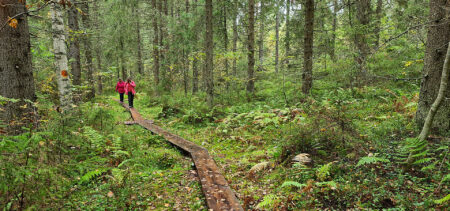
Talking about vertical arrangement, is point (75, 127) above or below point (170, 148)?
above

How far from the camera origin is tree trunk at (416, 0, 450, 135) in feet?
16.6

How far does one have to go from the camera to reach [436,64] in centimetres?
518

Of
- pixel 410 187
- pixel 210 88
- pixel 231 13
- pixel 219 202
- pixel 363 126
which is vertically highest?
pixel 231 13

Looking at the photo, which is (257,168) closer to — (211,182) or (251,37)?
(211,182)

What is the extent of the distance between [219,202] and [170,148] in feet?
11.9

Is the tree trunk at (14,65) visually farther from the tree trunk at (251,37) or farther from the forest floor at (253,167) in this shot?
the tree trunk at (251,37)

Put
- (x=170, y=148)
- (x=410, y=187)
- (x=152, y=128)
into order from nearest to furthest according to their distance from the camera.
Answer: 1. (x=410, y=187)
2. (x=170, y=148)
3. (x=152, y=128)

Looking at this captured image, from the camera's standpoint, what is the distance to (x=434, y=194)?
11.6 ft

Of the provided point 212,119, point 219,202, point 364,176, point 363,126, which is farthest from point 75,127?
point 363,126

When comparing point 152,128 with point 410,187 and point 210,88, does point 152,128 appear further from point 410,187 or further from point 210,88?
point 410,187

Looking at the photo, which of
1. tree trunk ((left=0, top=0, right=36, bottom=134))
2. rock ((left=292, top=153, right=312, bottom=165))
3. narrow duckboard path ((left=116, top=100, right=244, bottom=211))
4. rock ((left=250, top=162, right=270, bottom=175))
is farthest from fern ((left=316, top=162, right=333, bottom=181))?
tree trunk ((left=0, top=0, right=36, bottom=134))

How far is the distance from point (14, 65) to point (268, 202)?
608cm

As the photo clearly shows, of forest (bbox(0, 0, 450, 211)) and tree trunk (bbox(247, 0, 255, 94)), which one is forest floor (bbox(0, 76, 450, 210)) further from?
tree trunk (bbox(247, 0, 255, 94))

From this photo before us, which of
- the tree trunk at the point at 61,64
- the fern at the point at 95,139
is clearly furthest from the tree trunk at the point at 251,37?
the fern at the point at 95,139
